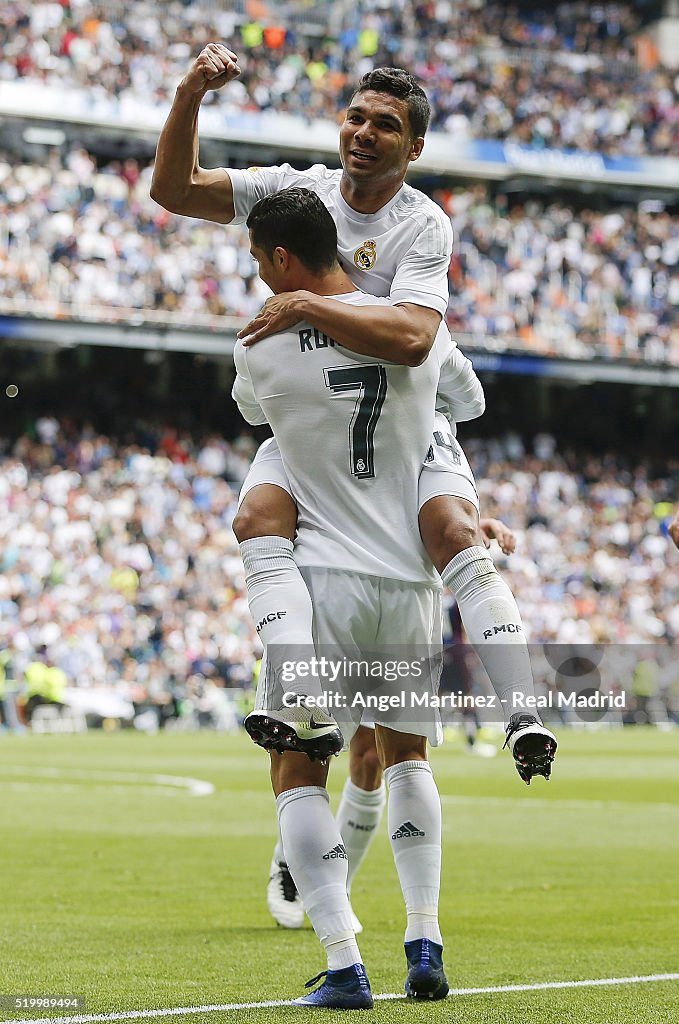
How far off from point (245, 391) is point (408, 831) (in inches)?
57.7

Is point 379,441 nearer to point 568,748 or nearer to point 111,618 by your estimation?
point 568,748

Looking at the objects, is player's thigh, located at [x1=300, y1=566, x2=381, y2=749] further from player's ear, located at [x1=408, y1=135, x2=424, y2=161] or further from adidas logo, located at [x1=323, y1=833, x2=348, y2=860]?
player's ear, located at [x1=408, y1=135, x2=424, y2=161]

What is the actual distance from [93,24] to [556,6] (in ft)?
48.3

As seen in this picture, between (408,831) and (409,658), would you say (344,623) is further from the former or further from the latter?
(408,831)

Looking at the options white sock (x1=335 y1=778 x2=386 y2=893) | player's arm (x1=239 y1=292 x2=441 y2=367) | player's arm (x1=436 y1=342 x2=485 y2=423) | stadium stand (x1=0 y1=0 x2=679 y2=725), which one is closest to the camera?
player's arm (x1=239 y1=292 x2=441 y2=367)

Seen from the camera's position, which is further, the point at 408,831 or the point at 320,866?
the point at 408,831

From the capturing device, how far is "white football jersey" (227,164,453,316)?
4.52 meters

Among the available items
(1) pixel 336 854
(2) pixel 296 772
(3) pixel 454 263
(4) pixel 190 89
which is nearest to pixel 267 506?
(2) pixel 296 772

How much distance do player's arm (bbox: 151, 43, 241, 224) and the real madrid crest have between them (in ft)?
1.42

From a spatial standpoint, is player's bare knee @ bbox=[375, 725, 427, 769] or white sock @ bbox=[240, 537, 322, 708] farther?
player's bare knee @ bbox=[375, 725, 427, 769]

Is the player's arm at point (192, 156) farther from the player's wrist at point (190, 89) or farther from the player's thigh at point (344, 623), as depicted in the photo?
the player's thigh at point (344, 623)

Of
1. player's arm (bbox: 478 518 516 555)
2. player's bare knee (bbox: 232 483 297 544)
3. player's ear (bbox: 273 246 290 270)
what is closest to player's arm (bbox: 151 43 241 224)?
player's ear (bbox: 273 246 290 270)

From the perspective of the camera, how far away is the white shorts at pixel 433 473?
14.9 feet

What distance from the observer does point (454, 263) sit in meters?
32.7
